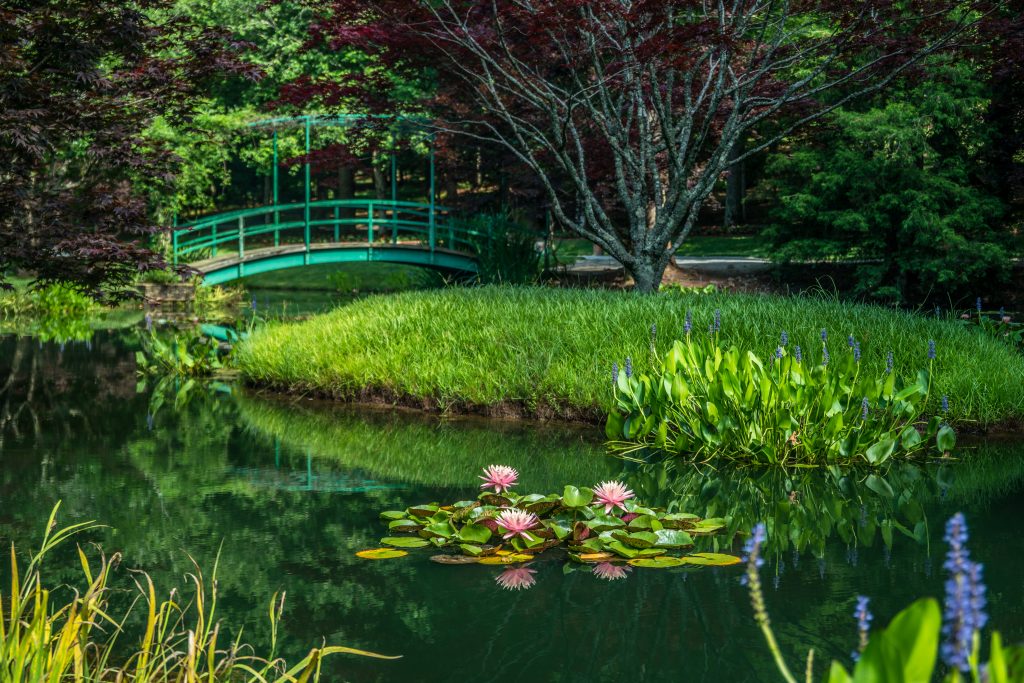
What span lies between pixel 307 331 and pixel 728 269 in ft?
30.8

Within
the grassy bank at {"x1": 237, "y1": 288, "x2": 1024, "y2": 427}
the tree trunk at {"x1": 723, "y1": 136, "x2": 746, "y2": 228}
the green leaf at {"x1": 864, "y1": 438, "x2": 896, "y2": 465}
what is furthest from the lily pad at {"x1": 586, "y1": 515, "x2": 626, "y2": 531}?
A: the tree trunk at {"x1": 723, "y1": 136, "x2": 746, "y2": 228}

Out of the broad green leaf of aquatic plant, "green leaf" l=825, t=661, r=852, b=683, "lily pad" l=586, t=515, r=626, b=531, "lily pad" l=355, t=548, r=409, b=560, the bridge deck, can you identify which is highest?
the bridge deck

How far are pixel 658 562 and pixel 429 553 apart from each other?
0.96 metres

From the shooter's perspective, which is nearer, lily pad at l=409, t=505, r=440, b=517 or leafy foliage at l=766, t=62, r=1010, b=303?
lily pad at l=409, t=505, r=440, b=517

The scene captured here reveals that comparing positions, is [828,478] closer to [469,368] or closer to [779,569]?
[779,569]

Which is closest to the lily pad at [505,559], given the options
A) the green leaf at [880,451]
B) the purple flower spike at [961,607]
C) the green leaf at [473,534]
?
the green leaf at [473,534]

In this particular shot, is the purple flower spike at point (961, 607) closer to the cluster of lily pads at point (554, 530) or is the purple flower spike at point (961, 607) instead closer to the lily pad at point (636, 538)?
the cluster of lily pads at point (554, 530)

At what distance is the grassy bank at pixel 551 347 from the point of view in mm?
7480

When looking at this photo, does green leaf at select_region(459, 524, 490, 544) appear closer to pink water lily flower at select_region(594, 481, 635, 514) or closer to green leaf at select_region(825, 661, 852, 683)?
pink water lily flower at select_region(594, 481, 635, 514)

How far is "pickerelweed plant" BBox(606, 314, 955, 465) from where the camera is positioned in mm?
6168

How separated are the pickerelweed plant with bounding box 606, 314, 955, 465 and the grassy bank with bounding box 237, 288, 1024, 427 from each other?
29.2 inches

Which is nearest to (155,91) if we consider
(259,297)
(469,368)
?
(469,368)

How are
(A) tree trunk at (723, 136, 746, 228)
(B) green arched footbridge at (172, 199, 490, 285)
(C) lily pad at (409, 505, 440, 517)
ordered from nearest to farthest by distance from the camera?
1. (C) lily pad at (409, 505, 440, 517)
2. (B) green arched footbridge at (172, 199, 490, 285)
3. (A) tree trunk at (723, 136, 746, 228)

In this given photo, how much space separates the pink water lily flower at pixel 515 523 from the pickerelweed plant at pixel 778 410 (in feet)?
6.72
